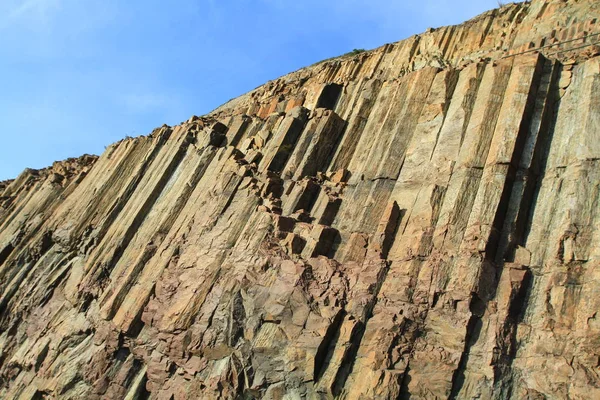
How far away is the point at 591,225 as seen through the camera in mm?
12352

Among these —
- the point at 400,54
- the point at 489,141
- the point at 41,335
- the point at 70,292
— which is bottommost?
the point at 41,335

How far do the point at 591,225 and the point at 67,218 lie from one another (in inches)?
857

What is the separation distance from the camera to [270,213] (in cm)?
1719

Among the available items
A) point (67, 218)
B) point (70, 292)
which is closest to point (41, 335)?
point (70, 292)

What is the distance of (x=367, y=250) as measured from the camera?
14672 millimetres

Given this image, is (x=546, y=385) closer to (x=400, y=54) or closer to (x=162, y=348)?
(x=162, y=348)

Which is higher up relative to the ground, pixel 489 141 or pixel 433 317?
pixel 489 141

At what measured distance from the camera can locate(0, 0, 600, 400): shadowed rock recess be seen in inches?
478

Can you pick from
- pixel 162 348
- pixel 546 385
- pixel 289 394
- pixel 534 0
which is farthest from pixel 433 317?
pixel 534 0

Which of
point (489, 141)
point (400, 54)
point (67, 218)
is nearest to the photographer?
point (489, 141)

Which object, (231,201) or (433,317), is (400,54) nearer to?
(231,201)

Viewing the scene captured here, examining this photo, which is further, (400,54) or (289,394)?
(400,54)

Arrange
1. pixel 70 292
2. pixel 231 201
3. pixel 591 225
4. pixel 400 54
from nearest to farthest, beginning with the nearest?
pixel 591 225 < pixel 231 201 < pixel 70 292 < pixel 400 54

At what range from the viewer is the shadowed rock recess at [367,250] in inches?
478
